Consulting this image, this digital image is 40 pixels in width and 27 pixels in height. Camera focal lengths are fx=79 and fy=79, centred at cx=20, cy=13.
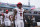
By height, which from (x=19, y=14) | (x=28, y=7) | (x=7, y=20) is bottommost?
(x=7, y=20)

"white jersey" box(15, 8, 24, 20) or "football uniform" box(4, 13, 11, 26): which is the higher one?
"white jersey" box(15, 8, 24, 20)

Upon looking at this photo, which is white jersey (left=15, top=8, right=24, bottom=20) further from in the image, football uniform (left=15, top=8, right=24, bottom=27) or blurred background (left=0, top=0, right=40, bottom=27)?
blurred background (left=0, top=0, right=40, bottom=27)

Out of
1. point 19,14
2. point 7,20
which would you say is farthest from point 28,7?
point 7,20

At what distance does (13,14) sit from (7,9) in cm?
20

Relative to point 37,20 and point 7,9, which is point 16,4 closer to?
point 7,9

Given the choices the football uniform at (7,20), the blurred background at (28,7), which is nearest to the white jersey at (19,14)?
the blurred background at (28,7)

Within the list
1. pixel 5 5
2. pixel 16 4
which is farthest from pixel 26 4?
pixel 5 5

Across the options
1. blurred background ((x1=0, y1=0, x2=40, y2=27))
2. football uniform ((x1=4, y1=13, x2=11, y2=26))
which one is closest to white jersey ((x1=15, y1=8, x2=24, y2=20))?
blurred background ((x1=0, y1=0, x2=40, y2=27))

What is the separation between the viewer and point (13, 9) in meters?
2.04

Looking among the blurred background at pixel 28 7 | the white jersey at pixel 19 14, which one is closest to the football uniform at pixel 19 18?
the white jersey at pixel 19 14

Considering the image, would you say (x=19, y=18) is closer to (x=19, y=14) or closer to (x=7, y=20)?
A: (x=19, y=14)

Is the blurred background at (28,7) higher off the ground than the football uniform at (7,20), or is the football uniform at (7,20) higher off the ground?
the blurred background at (28,7)

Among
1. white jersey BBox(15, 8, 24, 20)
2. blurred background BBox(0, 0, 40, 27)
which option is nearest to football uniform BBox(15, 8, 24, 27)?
white jersey BBox(15, 8, 24, 20)

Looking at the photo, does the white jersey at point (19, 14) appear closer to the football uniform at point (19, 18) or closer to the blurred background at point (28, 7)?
the football uniform at point (19, 18)
